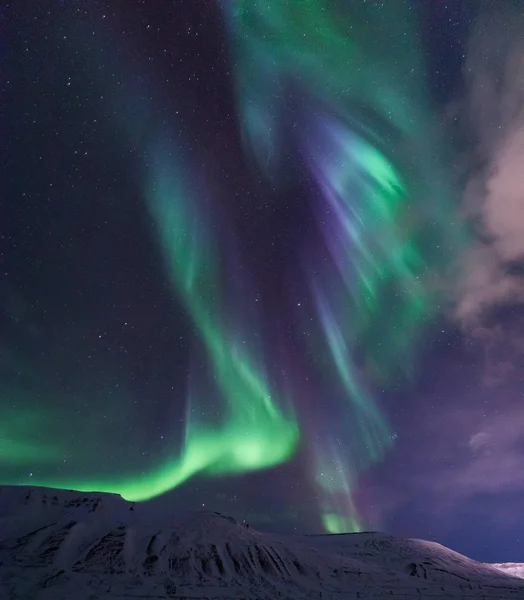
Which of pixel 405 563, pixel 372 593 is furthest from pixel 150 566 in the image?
pixel 405 563

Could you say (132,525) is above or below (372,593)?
above

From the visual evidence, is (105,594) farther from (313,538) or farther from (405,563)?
(313,538)

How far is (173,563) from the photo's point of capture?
89.4 metres

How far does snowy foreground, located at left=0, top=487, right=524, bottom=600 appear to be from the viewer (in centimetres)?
7300

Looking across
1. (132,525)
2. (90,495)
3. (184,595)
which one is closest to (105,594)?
(184,595)

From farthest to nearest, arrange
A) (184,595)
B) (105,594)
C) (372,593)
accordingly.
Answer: (372,593), (184,595), (105,594)

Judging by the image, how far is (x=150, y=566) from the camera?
282ft

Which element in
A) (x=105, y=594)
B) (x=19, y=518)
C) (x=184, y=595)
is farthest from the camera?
(x=19, y=518)

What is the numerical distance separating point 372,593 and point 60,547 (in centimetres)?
5745

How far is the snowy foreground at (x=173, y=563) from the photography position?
73000mm

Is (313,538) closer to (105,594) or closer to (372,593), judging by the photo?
(372,593)

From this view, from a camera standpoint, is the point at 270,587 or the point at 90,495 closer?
the point at 270,587

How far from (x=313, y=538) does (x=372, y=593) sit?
81.2 meters

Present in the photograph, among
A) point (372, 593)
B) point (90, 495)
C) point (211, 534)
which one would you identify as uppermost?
point (90, 495)
